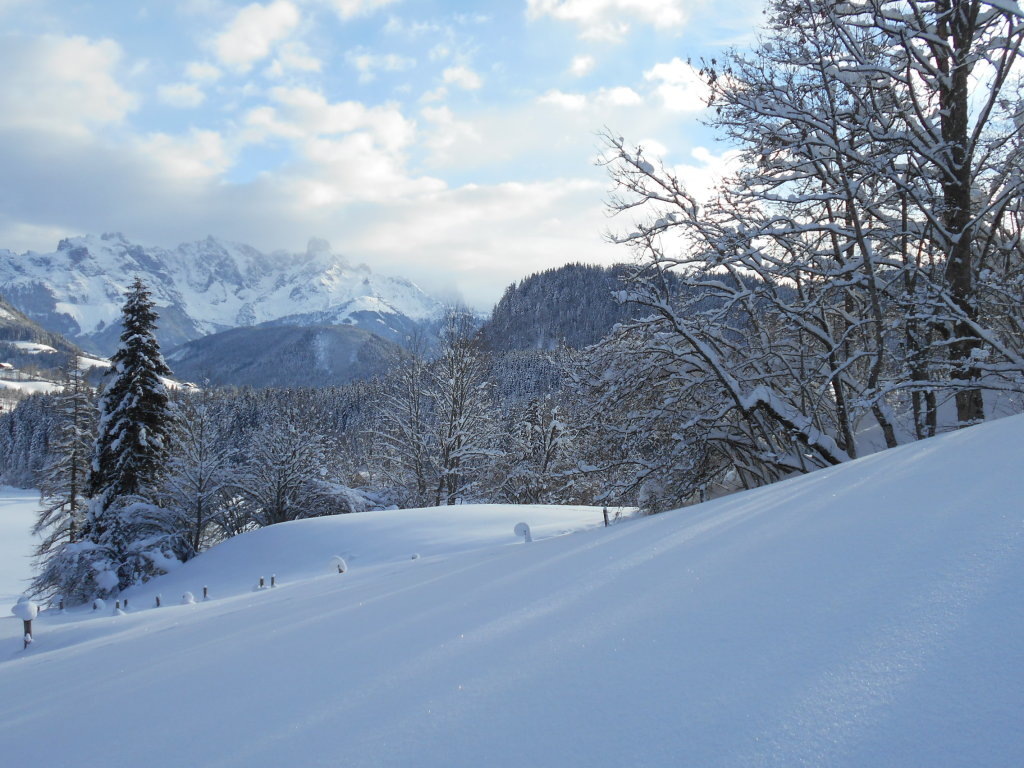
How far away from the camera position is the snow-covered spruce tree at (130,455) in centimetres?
1881

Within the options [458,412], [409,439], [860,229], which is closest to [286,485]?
[409,439]

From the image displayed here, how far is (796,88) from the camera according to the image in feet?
24.2

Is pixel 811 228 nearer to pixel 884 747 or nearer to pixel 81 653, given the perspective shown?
pixel 884 747

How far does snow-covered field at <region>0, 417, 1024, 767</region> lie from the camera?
154 cm

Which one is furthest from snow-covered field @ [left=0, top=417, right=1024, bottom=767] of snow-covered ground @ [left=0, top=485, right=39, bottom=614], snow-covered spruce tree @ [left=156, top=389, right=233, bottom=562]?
snow-covered ground @ [left=0, top=485, right=39, bottom=614]

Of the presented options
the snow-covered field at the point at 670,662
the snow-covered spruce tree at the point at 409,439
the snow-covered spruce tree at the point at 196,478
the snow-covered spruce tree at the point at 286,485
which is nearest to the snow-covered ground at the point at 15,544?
the snow-covered spruce tree at the point at 196,478

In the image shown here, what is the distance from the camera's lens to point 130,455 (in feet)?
64.7

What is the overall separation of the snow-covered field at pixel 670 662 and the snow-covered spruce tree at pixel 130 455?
17244mm

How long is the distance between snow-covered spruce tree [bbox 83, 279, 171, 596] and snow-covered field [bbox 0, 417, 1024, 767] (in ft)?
56.6

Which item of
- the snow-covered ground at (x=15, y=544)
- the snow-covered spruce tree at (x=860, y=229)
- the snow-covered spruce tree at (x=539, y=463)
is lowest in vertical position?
the snow-covered ground at (x=15, y=544)

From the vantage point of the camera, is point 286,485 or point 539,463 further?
point 539,463

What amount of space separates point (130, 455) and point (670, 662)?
2208cm

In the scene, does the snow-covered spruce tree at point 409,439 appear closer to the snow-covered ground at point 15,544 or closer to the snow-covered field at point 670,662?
the snow-covered ground at point 15,544

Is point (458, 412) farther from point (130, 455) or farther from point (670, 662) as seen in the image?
point (670, 662)
